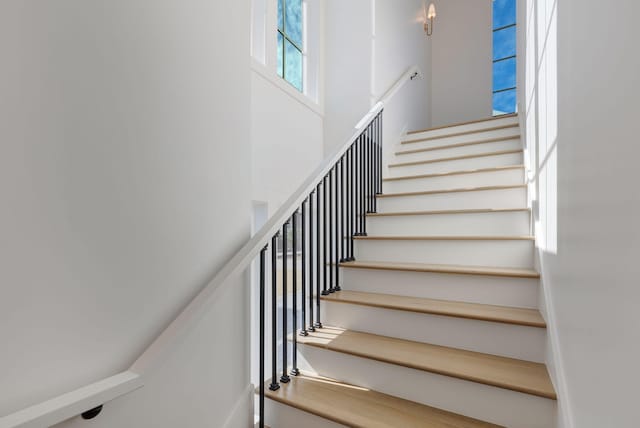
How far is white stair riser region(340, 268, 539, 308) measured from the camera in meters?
1.66

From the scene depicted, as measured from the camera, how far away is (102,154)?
96 cm

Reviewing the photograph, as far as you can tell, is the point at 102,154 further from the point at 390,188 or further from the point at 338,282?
the point at 390,188

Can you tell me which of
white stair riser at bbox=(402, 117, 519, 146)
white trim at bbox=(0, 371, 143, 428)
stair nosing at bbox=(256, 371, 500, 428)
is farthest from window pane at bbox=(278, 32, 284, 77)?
white trim at bbox=(0, 371, 143, 428)

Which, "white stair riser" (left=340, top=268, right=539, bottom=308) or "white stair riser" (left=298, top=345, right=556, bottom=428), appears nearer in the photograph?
"white stair riser" (left=298, top=345, right=556, bottom=428)

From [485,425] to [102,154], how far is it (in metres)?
1.62

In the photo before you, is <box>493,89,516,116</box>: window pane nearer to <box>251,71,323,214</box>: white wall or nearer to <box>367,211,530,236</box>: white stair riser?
<box>251,71,323,214</box>: white wall

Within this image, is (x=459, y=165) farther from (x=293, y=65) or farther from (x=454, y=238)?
(x=293, y=65)

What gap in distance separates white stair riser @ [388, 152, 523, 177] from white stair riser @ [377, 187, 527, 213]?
0.55 metres

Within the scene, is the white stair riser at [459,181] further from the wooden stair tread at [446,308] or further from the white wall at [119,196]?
the white wall at [119,196]

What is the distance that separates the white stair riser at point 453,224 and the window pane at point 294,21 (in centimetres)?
191

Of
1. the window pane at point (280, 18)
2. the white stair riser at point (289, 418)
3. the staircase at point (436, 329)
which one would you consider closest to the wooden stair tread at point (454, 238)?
the staircase at point (436, 329)

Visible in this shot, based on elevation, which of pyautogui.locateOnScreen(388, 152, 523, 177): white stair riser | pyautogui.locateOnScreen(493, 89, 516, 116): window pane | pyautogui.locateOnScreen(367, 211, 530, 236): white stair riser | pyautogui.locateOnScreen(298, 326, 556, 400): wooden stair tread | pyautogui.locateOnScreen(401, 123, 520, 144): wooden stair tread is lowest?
pyautogui.locateOnScreen(298, 326, 556, 400): wooden stair tread

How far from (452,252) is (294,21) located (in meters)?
2.60

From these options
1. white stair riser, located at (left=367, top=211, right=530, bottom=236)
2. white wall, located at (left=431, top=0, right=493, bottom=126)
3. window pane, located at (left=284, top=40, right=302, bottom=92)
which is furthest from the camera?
white wall, located at (left=431, top=0, right=493, bottom=126)
